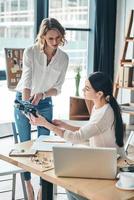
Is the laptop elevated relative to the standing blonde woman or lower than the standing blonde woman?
lower

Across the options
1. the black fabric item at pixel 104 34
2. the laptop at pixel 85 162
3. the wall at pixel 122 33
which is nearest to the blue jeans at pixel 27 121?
the laptop at pixel 85 162

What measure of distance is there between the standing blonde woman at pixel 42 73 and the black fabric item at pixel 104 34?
242 centimetres

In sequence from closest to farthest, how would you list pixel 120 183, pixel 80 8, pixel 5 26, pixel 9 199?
pixel 120 183, pixel 9 199, pixel 5 26, pixel 80 8

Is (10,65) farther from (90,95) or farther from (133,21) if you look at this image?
(133,21)

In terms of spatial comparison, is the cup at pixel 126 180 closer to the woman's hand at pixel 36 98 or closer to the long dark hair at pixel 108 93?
the long dark hair at pixel 108 93

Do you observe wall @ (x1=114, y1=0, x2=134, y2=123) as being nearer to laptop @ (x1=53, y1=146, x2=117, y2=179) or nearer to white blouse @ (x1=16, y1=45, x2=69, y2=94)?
white blouse @ (x1=16, y1=45, x2=69, y2=94)

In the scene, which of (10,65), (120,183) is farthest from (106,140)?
(10,65)

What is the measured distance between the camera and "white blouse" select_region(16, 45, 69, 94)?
284 cm

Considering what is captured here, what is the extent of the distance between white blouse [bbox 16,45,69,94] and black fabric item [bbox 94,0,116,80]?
94.2 inches

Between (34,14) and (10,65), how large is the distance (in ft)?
5.06

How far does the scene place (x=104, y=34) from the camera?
5305 millimetres

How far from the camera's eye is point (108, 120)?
198cm

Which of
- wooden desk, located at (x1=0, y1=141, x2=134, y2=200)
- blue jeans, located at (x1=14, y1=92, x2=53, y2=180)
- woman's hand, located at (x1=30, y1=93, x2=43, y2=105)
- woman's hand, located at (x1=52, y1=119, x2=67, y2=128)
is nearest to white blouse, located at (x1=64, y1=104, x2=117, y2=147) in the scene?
woman's hand, located at (x1=52, y1=119, x2=67, y2=128)

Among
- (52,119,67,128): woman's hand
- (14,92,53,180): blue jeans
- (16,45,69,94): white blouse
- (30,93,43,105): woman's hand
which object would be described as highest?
(16,45,69,94): white blouse
